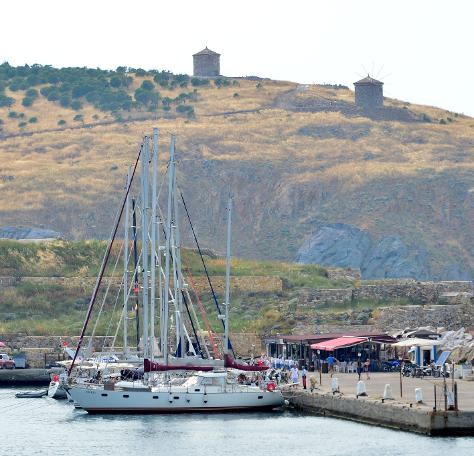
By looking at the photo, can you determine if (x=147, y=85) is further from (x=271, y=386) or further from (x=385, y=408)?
(x=385, y=408)

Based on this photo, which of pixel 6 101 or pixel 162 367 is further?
pixel 6 101

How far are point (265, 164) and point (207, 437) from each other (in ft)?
289

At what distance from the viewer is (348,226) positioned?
424 ft

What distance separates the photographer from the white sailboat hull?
65.2 m

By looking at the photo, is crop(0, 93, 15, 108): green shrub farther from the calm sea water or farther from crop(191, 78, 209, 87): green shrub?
the calm sea water

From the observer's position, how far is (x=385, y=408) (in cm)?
5950

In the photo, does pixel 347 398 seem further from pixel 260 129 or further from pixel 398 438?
pixel 260 129

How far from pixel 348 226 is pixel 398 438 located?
7269cm

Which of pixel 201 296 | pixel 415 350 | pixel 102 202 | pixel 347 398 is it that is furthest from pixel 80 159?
pixel 347 398

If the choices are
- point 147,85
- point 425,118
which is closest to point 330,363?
point 425,118

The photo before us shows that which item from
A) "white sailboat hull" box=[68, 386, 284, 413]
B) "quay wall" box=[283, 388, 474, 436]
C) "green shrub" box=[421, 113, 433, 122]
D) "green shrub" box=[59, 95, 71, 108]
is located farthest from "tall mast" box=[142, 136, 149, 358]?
"green shrub" box=[59, 95, 71, 108]

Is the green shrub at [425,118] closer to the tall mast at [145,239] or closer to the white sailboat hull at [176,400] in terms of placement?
the tall mast at [145,239]

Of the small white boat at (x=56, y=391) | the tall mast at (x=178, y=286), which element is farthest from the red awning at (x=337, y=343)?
the small white boat at (x=56, y=391)

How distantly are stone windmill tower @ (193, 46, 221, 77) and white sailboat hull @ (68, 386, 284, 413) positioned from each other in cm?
11213
